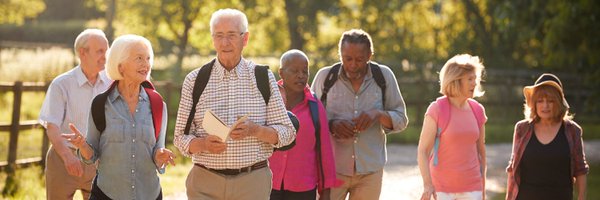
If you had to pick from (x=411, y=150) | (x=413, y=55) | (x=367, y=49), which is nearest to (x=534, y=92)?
(x=367, y=49)

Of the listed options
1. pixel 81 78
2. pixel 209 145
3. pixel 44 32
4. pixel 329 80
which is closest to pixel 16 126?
pixel 81 78

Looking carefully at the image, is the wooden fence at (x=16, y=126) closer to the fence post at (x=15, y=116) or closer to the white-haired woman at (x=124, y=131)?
the fence post at (x=15, y=116)

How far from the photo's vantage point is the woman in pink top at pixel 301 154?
7418mm

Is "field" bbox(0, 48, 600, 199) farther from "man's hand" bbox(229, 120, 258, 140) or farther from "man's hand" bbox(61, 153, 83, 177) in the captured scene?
"man's hand" bbox(229, 120, 258, 140)

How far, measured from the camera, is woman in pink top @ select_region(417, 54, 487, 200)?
7750 millimetres

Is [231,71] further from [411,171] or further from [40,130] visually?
[411,171]

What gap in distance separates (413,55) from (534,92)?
3270 centimetres

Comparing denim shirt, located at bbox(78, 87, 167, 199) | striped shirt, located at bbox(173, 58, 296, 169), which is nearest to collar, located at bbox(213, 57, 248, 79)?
striped shirt, located at bbox(173, 58, 296, 169)

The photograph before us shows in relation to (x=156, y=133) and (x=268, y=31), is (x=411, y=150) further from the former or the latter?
(x=268, y=31)

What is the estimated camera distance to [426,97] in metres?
27.2

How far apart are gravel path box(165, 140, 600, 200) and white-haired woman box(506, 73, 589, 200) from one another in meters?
4.99

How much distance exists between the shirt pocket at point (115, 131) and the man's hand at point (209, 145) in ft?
1.36

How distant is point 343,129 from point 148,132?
6.14ft

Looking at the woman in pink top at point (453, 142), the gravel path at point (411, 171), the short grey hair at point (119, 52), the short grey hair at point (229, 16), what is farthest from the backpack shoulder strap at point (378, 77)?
the gravel path at point (411, 171)
